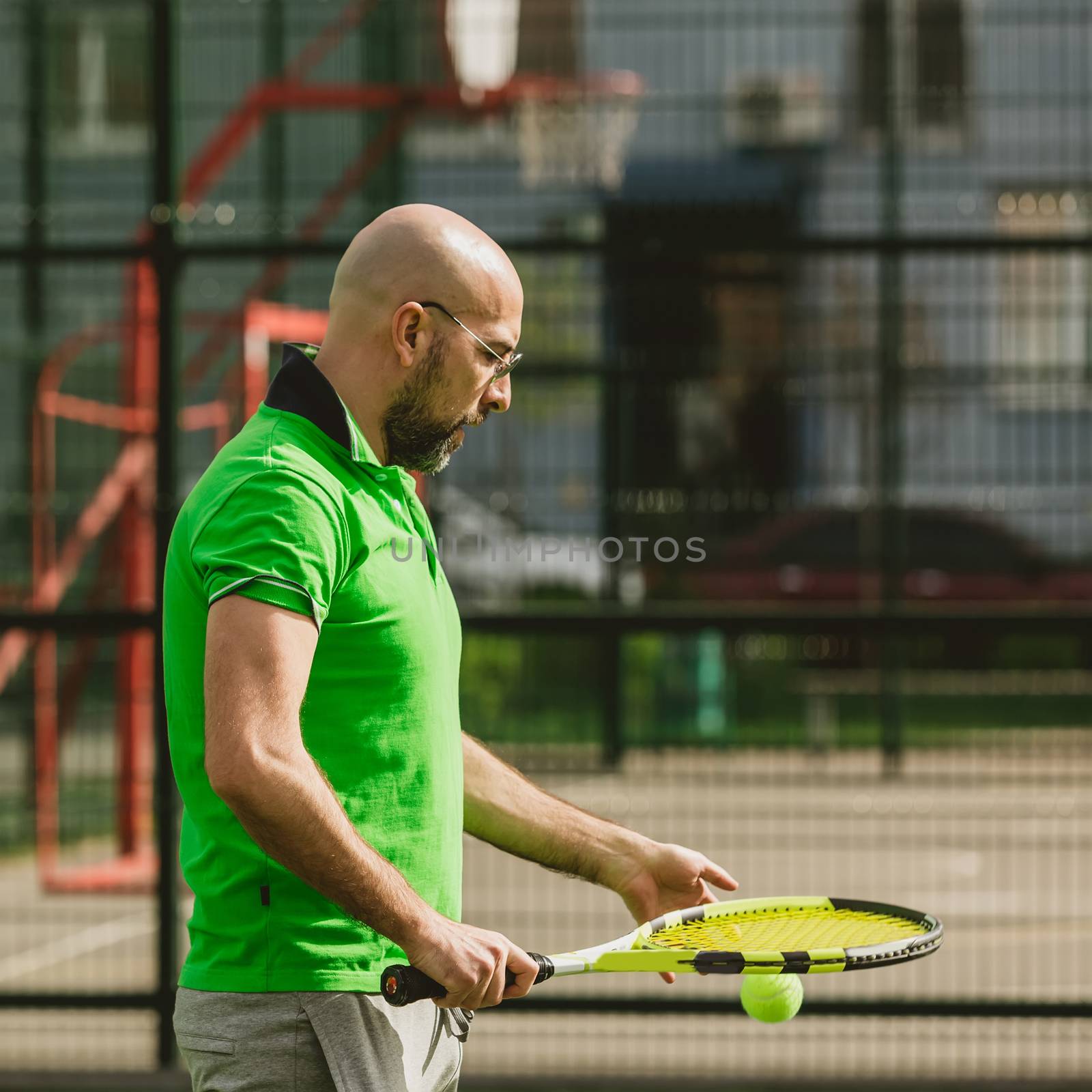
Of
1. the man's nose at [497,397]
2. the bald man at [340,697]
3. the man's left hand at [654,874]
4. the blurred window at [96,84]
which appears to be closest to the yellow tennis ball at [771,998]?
the man's left hand at [654,874]

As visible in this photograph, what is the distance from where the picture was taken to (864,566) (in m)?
13.0

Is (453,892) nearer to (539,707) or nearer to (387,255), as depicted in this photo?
(387,255)

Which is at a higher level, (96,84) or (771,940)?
(96,84)

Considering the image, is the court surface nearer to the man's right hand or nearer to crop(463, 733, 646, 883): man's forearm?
crop(463, 733, 646, 883): man's forearm

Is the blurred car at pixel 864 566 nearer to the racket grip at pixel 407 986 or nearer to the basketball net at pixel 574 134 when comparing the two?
the basketball net at pixel 574 134

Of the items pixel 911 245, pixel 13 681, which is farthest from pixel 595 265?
pixel 911 245

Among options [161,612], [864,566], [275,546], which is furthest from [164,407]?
[864,566]

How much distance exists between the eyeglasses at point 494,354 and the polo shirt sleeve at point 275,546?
36 centimetres

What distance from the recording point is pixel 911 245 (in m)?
5.05

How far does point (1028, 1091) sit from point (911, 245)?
2525mm

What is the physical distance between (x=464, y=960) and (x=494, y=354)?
928mm

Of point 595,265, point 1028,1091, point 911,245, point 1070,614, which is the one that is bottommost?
point 1028,1091

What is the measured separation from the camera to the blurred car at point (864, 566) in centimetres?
1012

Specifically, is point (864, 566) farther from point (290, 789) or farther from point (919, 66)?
point (290, 789)
